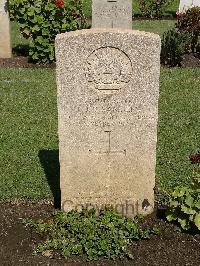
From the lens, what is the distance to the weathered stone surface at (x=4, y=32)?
33.7 feet

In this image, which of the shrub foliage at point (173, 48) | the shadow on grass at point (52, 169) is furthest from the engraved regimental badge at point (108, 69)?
the shrub foliage at point (173, 48)

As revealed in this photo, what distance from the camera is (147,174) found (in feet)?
13.6

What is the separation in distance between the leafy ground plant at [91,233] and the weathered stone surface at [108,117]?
163mm

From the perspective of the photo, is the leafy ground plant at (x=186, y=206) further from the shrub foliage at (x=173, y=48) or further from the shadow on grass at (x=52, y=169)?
the shrub foliage at (x=173, y=48)

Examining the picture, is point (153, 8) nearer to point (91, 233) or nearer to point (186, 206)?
point (186, 206)

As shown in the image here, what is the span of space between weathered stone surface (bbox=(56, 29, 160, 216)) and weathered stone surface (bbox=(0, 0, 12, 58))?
7018 mm

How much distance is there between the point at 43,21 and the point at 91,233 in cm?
689

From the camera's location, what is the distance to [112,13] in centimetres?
998

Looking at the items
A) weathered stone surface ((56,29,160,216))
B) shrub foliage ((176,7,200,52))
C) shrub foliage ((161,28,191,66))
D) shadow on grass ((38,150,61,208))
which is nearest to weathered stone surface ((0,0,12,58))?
shrub foliage ((161,28,191,66))

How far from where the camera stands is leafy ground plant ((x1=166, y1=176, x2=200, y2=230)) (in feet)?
12.8

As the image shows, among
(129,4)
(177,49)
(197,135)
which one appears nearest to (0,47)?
(129,4)

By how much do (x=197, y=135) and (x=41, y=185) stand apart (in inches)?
→ 94.4

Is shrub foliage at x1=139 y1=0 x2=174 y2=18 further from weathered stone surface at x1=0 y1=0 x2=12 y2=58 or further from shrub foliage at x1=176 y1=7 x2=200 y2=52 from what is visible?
weathered stone surface at x1=0 y1=0 x2=12 y2=58

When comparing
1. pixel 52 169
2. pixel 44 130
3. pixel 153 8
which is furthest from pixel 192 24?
pixel 52 169
